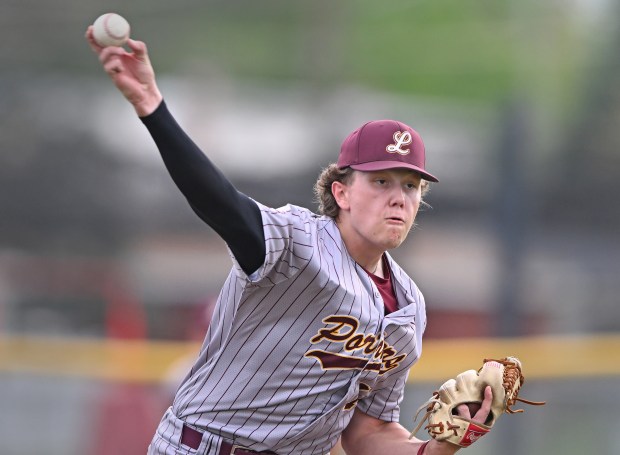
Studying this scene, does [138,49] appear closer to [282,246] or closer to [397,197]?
[282,246]

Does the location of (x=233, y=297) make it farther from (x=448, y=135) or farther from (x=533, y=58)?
(x=533, y=58)

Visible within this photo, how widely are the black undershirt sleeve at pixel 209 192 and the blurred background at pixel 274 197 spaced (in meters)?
3.36

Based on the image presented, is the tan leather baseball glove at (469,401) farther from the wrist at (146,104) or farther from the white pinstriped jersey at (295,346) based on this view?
the wrist at (146,104)

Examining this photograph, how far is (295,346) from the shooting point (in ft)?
10.2

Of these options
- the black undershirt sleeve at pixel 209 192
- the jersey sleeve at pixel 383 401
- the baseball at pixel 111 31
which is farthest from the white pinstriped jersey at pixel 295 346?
the baseball at pixel 111 31

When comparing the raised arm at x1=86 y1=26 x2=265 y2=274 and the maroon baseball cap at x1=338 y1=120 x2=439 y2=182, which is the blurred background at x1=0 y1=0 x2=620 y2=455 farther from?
the raised arm at x1=86 y1=26 x2=265 y2=274

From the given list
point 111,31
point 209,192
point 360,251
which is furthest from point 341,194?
point 111,31

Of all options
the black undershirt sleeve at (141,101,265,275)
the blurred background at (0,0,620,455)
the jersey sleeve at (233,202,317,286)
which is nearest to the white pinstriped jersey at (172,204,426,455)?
the jersey sleeve at (233,202,317,286)

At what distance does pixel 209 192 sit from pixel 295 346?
615mm

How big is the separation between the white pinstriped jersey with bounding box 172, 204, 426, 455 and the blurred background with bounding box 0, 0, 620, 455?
2.86m

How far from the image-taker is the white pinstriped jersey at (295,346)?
3.04m

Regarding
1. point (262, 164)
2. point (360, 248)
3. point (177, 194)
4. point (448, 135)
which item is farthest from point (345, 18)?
point (360, 248)

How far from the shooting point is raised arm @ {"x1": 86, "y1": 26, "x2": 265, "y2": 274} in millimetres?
2592

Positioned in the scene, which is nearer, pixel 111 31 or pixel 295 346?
pixel 111 31
